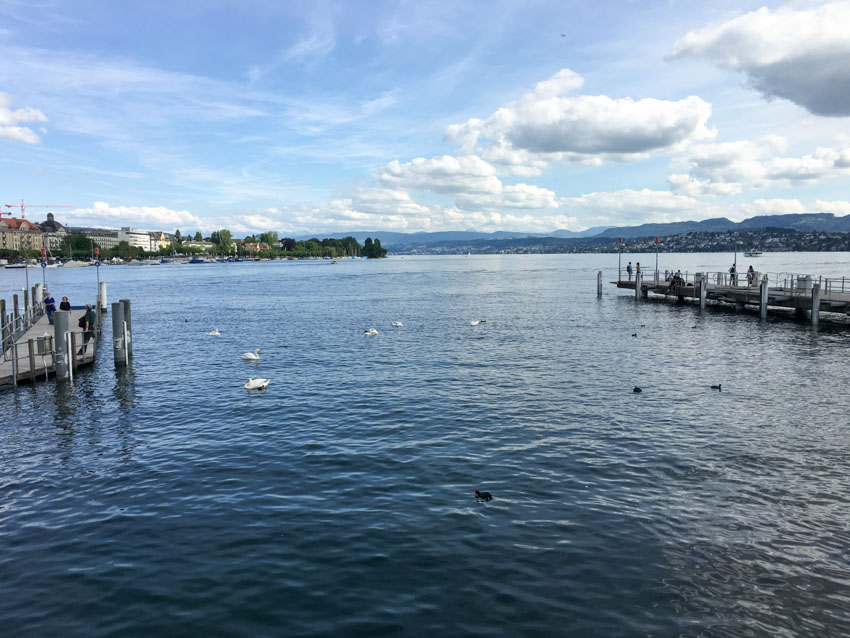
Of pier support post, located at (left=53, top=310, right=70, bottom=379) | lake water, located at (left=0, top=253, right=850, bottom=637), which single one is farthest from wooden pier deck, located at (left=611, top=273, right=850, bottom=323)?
pier support post, located at (left=53, top=310, right=70, bottom=379)

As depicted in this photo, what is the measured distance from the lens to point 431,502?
1327cm

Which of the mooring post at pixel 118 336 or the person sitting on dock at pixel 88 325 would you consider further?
the person sitting on dock at pixel 88 325

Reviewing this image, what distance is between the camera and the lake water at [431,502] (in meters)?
9.36

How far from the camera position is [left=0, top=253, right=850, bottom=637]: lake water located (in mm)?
9359

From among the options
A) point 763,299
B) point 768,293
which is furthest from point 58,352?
point 768,293

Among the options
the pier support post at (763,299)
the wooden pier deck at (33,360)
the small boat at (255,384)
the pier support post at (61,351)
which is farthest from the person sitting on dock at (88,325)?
the pier support post at (763,299)

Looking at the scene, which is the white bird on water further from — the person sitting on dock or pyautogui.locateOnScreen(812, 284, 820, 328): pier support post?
pyautogui.locateOnScreen(812, 284, 820, 328): pier support post

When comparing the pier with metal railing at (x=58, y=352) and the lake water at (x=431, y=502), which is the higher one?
the pier with metal railing at (x=58, y=352)

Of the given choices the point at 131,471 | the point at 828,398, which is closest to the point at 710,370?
the point at 828,398

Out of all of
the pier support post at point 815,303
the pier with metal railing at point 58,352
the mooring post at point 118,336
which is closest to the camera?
the pier with metal railing at point 58,352

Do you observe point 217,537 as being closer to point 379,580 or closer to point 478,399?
point 379,580

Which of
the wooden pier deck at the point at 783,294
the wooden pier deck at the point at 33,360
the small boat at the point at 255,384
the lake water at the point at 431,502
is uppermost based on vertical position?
the wooden pier deck at the point at 783,294

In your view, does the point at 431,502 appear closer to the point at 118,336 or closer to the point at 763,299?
the point at 118,336

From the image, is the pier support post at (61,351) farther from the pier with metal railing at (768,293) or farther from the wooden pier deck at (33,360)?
the pier with metal railing at (768,293)
